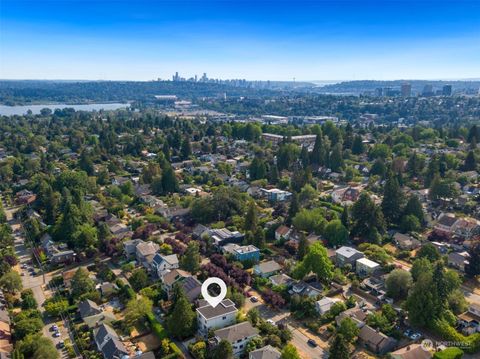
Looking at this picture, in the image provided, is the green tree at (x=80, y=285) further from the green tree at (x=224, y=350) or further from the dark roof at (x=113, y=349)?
the green tree at (x=224, y=350)

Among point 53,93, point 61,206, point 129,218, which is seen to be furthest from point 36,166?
point 53,93

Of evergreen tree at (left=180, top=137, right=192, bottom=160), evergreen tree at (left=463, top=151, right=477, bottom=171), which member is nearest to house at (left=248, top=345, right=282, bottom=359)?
evergreen tree at (left=463, top=151, right=477, bottom=171)

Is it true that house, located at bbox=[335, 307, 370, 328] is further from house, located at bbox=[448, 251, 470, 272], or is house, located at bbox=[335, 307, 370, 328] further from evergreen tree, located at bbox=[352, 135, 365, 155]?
evergreen tree, located at bbox=[352, 135, 365, 155]

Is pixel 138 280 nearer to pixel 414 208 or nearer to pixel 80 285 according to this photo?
pixel 80 285

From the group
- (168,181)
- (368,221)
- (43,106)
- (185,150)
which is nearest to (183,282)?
(368,221)

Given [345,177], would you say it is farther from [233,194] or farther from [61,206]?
[61,206]

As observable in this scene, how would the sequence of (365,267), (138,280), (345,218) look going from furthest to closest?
1. (345,218)
2. (365,267)
3. (138,280)
